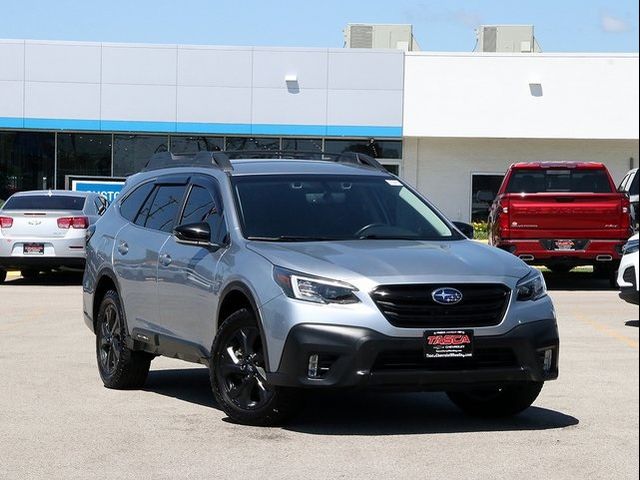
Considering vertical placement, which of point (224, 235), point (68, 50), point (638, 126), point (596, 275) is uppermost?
point (68, 50)

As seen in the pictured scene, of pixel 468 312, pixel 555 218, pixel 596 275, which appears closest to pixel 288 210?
pixel 468 312

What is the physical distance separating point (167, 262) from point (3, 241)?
43.7ft

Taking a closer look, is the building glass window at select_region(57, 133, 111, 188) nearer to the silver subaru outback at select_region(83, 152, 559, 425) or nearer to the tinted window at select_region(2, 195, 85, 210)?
the tinted window at select_region(2, 195, 85, 210)

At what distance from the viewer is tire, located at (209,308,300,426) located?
8398 millimetres

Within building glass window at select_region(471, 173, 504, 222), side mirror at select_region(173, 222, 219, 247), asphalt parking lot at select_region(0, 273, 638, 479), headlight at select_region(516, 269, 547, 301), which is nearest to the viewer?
asphalt parking lot at select_region(0, 273, 638, 479)

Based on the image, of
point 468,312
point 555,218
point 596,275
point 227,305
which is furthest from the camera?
point 596,275

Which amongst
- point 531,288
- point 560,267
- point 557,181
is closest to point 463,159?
point 560,267

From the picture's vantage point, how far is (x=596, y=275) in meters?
24.7

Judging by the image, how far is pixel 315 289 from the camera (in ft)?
26.6

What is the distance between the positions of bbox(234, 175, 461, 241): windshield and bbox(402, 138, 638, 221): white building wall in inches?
1325

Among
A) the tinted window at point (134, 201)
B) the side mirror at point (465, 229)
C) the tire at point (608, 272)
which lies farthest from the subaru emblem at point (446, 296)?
the tire at point (608, 272)

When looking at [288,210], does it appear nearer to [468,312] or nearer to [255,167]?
[255,167]

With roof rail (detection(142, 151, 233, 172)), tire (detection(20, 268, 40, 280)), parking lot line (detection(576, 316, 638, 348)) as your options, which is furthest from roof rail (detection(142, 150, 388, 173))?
tire (detection(20, 268, 40, 280))

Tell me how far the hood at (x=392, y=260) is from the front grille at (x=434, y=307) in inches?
2.3
